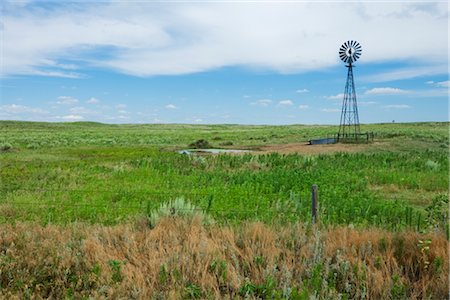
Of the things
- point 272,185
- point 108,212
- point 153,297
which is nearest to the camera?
point 153,297

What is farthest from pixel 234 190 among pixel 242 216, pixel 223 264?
pixel 223 264

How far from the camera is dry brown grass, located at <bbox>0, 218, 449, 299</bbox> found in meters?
5.98

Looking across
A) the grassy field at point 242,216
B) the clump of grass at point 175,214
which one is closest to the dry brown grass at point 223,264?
the grassy field at point 242,216

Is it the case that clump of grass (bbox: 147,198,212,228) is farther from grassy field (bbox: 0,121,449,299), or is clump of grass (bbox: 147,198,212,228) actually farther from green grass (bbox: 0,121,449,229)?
green grass (bbox: 0,121,449,229)

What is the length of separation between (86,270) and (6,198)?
8.96 m

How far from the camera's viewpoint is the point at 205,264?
257 inches

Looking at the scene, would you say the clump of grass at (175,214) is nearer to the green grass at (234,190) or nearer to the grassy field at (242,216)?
the grassy field at (242,216)

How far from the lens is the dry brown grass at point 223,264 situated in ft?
19.6

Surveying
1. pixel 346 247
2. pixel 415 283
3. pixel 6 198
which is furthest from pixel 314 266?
pixel 6 198

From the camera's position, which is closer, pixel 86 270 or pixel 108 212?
pixel 86 270

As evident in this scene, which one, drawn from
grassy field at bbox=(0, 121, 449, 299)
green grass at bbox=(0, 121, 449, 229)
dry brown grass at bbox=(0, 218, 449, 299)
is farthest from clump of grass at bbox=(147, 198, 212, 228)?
dry brown grass at bbox=(0, 218, 449, 299)

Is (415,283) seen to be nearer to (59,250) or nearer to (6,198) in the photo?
(59,250)

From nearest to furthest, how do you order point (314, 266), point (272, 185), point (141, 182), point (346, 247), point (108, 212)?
1. point (314, 266)
2. point (346, 247)
3. point (108, 212)
4. point (272, 185)
5. point (141, 182)

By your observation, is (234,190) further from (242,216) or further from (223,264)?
(223,264)
